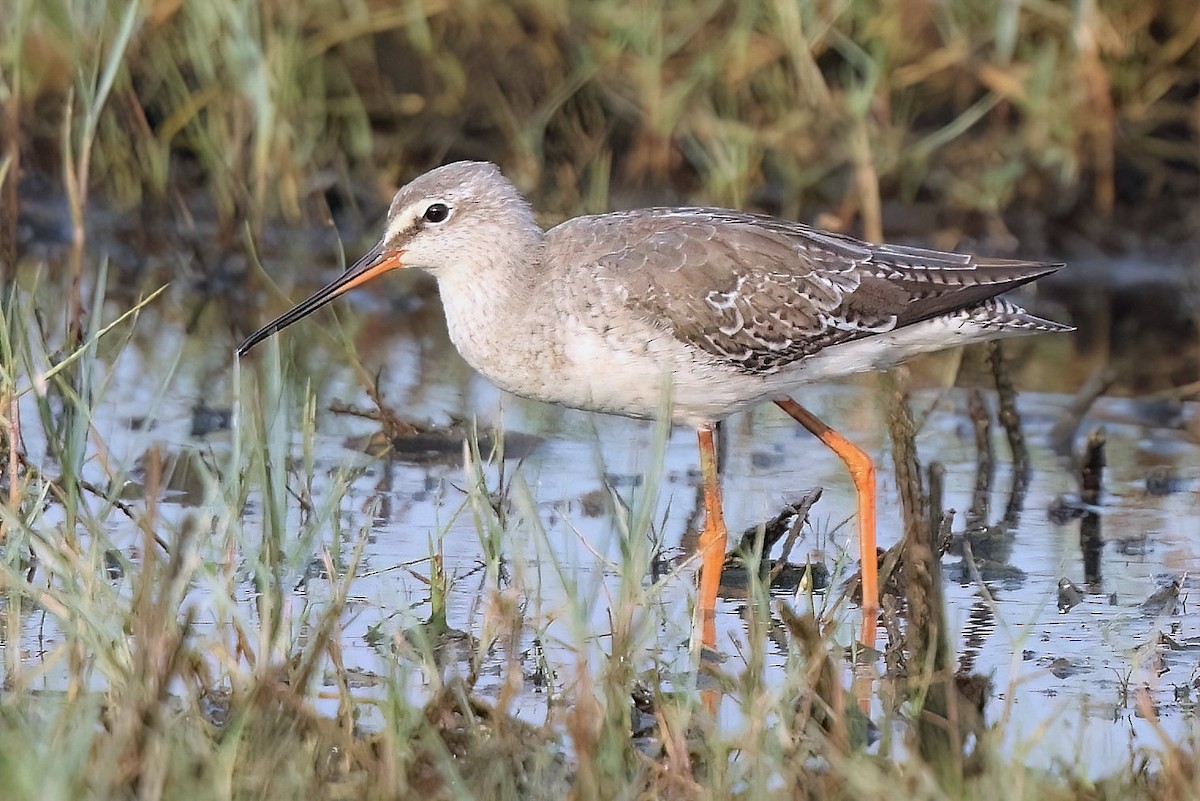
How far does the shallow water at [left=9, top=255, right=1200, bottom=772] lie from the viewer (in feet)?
17.2

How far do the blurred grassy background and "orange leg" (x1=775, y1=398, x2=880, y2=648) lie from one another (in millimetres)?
2946

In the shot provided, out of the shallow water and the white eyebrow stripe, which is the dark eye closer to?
the white eyebrow stripe

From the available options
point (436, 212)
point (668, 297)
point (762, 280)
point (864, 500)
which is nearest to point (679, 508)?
point (864, 500)

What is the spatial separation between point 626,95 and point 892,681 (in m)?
5.92

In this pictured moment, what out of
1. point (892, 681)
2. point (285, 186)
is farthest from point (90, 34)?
point (892, 681)

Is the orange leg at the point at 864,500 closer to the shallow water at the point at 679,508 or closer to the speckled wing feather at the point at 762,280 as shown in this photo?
the shallow water at the point at 679,508

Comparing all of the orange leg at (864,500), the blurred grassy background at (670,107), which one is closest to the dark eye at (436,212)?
the orange leg at (864,500)

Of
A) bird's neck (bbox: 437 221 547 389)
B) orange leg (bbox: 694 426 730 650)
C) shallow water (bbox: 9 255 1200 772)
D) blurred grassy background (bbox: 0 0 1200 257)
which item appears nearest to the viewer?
shallow water (bbox: 9 255 1200 772)

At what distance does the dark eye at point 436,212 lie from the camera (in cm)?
657

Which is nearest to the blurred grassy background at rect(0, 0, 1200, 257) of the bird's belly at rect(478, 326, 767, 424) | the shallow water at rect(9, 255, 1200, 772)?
the shallow water at rect(9, 255, 1200, 772)

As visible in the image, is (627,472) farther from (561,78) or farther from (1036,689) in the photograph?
(561,78)

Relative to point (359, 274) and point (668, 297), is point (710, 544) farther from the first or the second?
point (359, 274)

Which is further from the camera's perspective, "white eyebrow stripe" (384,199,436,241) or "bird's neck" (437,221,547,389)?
"white eyebrow stripe" (384,199,436,241)

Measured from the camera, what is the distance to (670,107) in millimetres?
10211
